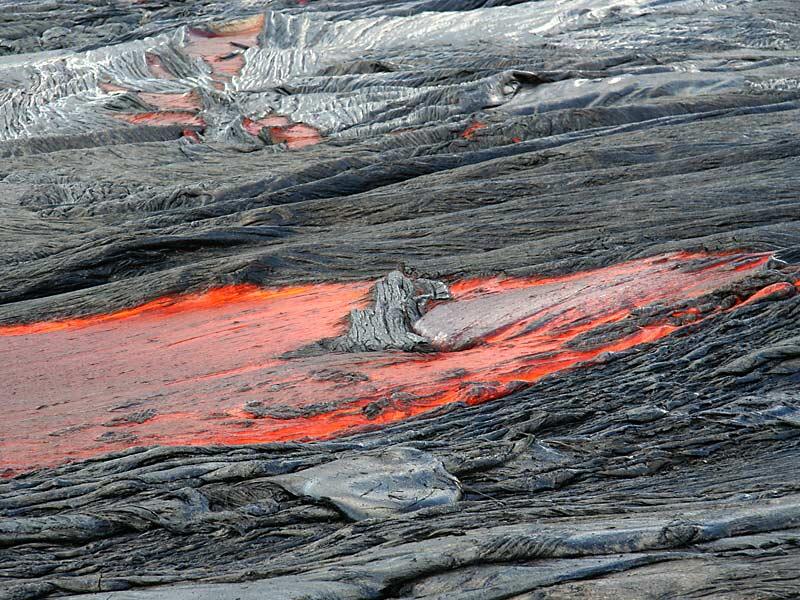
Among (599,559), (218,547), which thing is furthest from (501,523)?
(218,547)

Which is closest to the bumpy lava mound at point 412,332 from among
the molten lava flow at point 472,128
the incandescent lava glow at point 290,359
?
the incandescent lava glow at point 290,359

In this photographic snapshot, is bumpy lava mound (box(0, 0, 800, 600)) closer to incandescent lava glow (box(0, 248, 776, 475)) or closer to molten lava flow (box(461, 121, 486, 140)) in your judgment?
incandescent lava glow (box(0, 248, 776, 475))

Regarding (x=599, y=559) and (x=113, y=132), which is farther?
(x=113, y=132)

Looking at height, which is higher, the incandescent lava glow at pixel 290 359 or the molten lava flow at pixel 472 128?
the molten lava flow at pixel 472 128

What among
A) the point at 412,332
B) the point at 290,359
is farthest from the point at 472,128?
the point at 290,359

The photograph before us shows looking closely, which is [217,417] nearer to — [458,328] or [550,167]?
[458,328]

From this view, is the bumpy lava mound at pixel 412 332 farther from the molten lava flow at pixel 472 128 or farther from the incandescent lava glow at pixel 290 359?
the molten lava flow at pixel 472 128

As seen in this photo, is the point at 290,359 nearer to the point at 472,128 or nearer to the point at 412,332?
the point at 412,332
